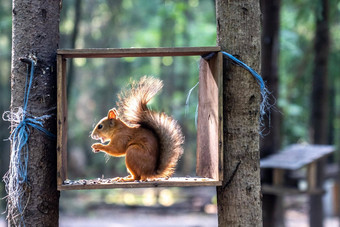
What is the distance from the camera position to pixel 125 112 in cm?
310

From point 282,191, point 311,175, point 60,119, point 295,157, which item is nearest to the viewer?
point 60,119

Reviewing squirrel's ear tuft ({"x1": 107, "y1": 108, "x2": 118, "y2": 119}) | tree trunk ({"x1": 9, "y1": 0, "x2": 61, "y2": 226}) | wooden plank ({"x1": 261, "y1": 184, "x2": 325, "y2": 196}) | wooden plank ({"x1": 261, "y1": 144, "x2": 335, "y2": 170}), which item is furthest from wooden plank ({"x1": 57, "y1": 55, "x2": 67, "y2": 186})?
wooden plank ({"x1": 261, "y1": 184, "x2": 325, "y2": 196})

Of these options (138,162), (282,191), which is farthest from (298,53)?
(138,162)

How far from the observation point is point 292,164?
5914mm

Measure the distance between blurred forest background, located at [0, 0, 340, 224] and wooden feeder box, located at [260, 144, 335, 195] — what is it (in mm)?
2135

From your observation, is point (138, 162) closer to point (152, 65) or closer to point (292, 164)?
point (292, 164)

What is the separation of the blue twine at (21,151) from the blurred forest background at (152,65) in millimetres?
4677

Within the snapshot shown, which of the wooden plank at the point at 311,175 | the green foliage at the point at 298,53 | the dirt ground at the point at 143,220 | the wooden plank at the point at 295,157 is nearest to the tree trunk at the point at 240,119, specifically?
the wooden plank at the point at 295,157

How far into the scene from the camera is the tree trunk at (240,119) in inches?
106

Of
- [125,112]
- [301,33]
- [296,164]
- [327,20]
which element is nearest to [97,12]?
[301,33]

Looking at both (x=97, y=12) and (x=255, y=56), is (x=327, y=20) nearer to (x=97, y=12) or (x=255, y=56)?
(x=255, y=56)

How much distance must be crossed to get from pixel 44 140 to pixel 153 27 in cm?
1221

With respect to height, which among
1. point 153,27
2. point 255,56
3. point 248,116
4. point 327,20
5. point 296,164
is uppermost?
point 153,27

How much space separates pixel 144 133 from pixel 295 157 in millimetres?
3761
